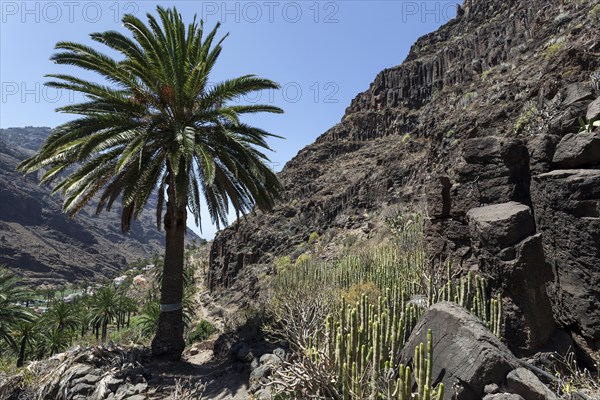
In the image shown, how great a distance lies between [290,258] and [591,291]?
102 feet

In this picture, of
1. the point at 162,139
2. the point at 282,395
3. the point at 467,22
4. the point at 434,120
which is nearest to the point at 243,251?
the point at 434,120

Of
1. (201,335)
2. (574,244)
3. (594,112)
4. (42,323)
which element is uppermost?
(594,112)

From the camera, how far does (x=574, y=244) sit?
572 centimetres

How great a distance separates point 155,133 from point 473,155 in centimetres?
759

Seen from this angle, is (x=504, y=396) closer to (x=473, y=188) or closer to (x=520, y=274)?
(x=520, y=274)

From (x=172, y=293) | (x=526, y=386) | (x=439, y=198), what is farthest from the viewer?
(x=172, y=293)

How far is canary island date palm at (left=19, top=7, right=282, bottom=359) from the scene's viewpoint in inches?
357

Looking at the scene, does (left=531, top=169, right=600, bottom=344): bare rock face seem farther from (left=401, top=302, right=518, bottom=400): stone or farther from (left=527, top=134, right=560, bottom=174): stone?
(left=401, top=302, right=518, bottom=400): stone

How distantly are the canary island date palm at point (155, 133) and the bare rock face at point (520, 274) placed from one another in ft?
18.7

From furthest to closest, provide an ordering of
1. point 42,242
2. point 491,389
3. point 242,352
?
point 42,242
point 242,352
point 491,389

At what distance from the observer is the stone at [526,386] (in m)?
4.15

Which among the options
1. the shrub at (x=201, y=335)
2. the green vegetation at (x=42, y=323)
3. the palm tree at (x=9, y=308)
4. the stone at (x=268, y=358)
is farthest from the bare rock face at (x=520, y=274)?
the palm tree at (x=9, y=308)

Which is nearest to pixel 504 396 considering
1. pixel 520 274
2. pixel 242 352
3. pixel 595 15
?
pixel 520 274

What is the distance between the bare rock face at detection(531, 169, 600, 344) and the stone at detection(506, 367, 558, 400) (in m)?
2.04
